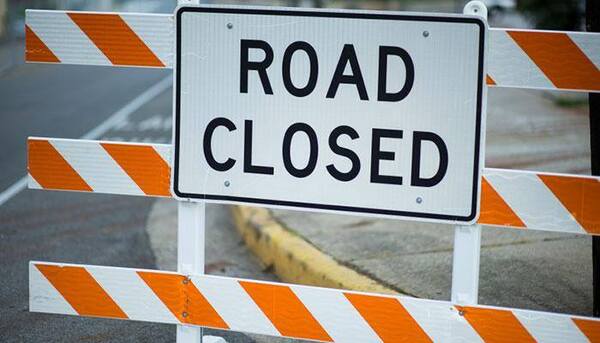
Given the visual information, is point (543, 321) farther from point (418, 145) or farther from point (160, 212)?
point (160, 212)

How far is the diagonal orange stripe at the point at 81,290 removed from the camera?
3.93 metres

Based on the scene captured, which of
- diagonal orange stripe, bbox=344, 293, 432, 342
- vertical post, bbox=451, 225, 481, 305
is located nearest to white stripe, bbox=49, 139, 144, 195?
diagonal orange stripe, bbox=344, 293, 432, 342

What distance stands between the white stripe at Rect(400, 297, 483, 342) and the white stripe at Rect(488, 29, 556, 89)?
0.94m

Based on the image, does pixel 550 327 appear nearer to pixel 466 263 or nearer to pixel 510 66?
pixel 466 263

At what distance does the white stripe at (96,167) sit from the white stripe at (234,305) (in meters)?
0.51

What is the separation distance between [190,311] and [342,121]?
1.11 metres

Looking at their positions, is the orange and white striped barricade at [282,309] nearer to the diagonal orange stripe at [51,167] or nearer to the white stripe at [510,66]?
the diagonal orange stripe at [51,167]

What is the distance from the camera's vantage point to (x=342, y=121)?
356 cm

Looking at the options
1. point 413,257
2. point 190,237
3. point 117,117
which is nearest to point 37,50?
point 190,237

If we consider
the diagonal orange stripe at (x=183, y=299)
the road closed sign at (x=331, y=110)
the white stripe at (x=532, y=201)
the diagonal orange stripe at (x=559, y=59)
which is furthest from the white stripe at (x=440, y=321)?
the diagonal orange stripe at (x=559, y=59)

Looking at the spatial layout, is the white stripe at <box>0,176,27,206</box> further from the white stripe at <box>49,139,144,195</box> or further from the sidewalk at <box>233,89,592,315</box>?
the white stripe at <box>49,139,144,195</box>

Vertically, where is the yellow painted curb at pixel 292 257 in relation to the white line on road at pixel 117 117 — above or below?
below

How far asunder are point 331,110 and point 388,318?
0.90 m

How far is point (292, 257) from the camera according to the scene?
614 centimetres
